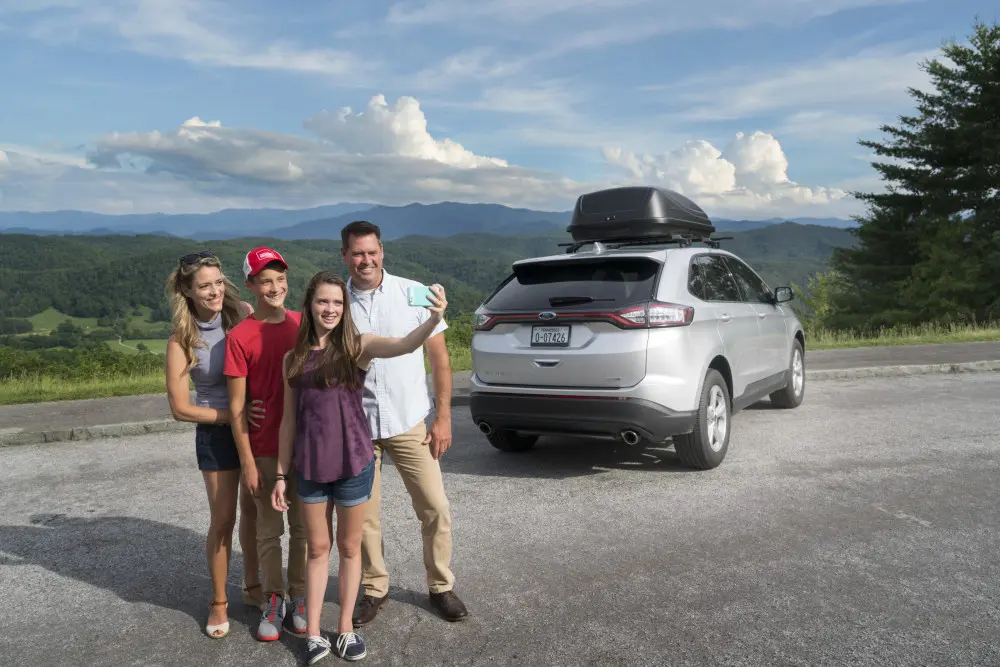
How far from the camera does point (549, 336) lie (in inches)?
237

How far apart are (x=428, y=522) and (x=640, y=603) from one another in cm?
110

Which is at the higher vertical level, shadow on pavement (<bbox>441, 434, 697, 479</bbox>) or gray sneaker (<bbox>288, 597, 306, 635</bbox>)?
gray sneaker (<bbox>288, 597, 306, 635</bbox>)

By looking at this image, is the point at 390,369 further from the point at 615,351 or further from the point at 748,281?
the point at 748,281

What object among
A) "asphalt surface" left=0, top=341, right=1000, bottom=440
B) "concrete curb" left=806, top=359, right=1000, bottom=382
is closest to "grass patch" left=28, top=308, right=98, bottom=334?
"asphalt surface" left=0, top=341, right=1000, bottom=440

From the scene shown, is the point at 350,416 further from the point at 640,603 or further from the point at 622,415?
the point at 622,415

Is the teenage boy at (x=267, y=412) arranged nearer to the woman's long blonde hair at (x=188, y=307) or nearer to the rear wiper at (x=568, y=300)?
the woman's long blonde hair at (x=188, y=307)

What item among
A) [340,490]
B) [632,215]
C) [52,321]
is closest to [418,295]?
[340,490]

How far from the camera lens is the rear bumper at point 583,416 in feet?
18.8

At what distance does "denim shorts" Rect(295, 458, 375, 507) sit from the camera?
3246 mm

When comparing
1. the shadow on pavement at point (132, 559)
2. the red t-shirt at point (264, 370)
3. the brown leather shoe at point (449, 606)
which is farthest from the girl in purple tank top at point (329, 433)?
the brown leather shoe at point (449, 606)

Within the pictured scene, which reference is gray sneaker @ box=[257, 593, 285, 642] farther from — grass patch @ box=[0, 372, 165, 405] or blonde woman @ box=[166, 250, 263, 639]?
grass patch @ box=[0, 372, 165, 405]

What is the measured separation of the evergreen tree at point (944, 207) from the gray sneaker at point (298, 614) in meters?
38.4

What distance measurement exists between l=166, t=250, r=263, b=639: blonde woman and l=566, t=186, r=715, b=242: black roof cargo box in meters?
6.78

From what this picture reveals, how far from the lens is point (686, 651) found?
323 centimetres
